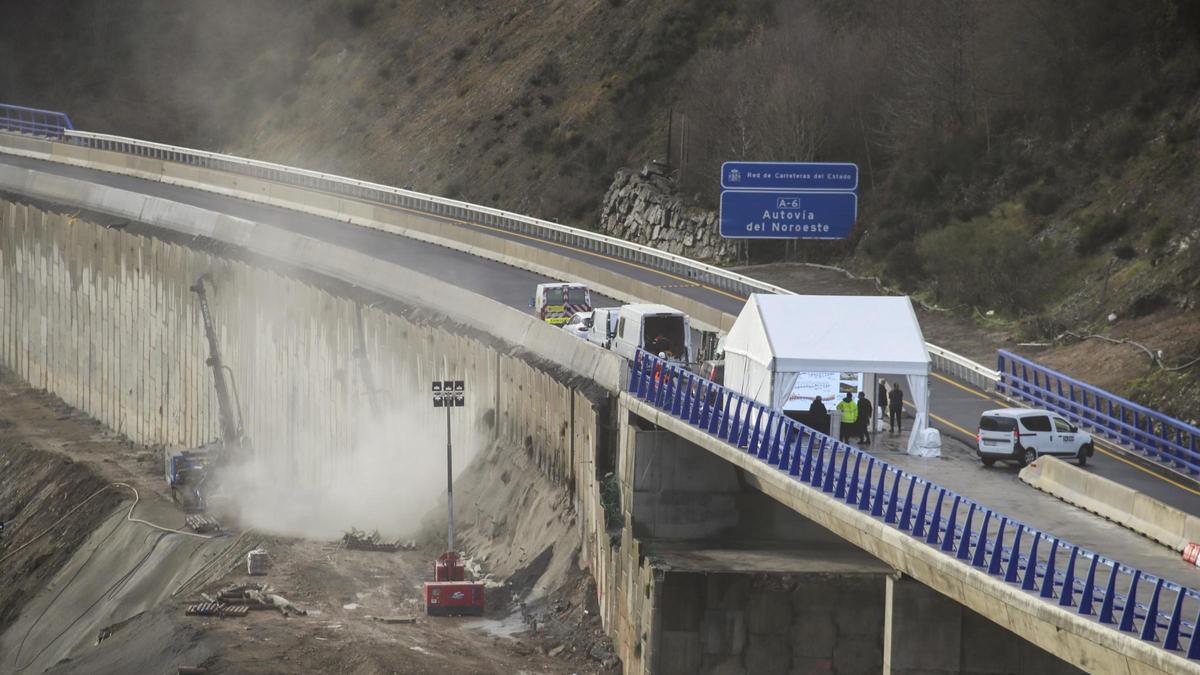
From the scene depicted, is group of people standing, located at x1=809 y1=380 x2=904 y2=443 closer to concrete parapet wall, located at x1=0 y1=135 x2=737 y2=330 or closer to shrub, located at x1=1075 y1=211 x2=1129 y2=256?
concrete parapet wall, located at x1=0 y1=135 x2=737 y2=330

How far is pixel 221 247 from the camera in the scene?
6925 cm

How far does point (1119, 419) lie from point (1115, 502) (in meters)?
10.2

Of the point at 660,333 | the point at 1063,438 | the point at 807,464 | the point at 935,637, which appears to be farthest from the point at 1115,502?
the point at 660,333

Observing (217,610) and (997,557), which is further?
(217,610)

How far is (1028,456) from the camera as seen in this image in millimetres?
32781

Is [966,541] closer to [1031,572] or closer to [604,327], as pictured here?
[1031,572]

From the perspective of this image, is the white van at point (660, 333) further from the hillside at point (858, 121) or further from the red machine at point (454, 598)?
the hillside at point (858, 121)

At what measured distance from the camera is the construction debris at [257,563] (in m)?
43.0

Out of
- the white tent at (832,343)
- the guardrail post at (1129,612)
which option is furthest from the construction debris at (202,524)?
the guardrail post at (1129,612)

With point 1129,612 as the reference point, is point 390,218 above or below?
above

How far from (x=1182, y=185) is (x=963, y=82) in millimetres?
15732

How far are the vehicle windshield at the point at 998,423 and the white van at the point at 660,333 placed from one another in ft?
35.9

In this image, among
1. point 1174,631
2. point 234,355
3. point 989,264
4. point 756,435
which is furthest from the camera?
point 234,355

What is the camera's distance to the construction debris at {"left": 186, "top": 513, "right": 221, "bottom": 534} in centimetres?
5262
